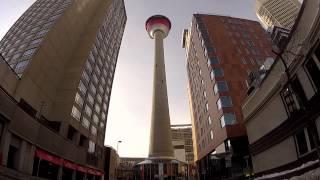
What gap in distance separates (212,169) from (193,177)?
761 inches

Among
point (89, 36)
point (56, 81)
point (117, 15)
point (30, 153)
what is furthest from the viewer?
point (117, 15)

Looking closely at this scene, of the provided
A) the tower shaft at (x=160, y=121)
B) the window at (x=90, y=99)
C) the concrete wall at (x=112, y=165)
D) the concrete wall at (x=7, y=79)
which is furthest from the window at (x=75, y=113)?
the concrete wall at (x=112, y=165)

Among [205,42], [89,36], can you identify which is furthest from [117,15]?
[205,42]

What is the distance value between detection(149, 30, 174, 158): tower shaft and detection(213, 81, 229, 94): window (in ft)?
86.8

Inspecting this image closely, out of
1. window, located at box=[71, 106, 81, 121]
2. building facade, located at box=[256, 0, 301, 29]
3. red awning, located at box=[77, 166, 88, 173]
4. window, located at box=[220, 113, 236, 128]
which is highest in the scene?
building facade, located at box=[256, 0, 301, 29]

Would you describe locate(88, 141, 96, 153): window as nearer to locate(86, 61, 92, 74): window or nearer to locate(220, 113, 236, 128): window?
locate(86, 61, 92, 74): window

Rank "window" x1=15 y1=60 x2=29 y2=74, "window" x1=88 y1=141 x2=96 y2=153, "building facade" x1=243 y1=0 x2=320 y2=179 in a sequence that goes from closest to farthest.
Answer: "building facade" x1=243 y1=0 x2=320 y2=179
"window" x1=15 y1=60 x2=29 y2=74
"window" x1=88 y1=141 x2=96 y2=153

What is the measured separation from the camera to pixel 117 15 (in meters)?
87.6

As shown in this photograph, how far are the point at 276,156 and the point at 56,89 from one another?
39117 millimetres

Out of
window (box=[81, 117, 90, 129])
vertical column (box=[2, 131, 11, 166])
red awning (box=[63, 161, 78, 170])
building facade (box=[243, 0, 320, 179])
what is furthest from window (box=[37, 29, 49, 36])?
building facade (box=[243, 0, 320, 179])

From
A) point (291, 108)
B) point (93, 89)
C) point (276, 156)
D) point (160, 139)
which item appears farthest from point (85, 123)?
point (291, 108)

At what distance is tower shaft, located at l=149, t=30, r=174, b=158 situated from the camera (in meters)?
68.1

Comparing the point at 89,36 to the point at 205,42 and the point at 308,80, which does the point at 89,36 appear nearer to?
the point at 205,42

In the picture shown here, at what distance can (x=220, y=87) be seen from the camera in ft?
152
